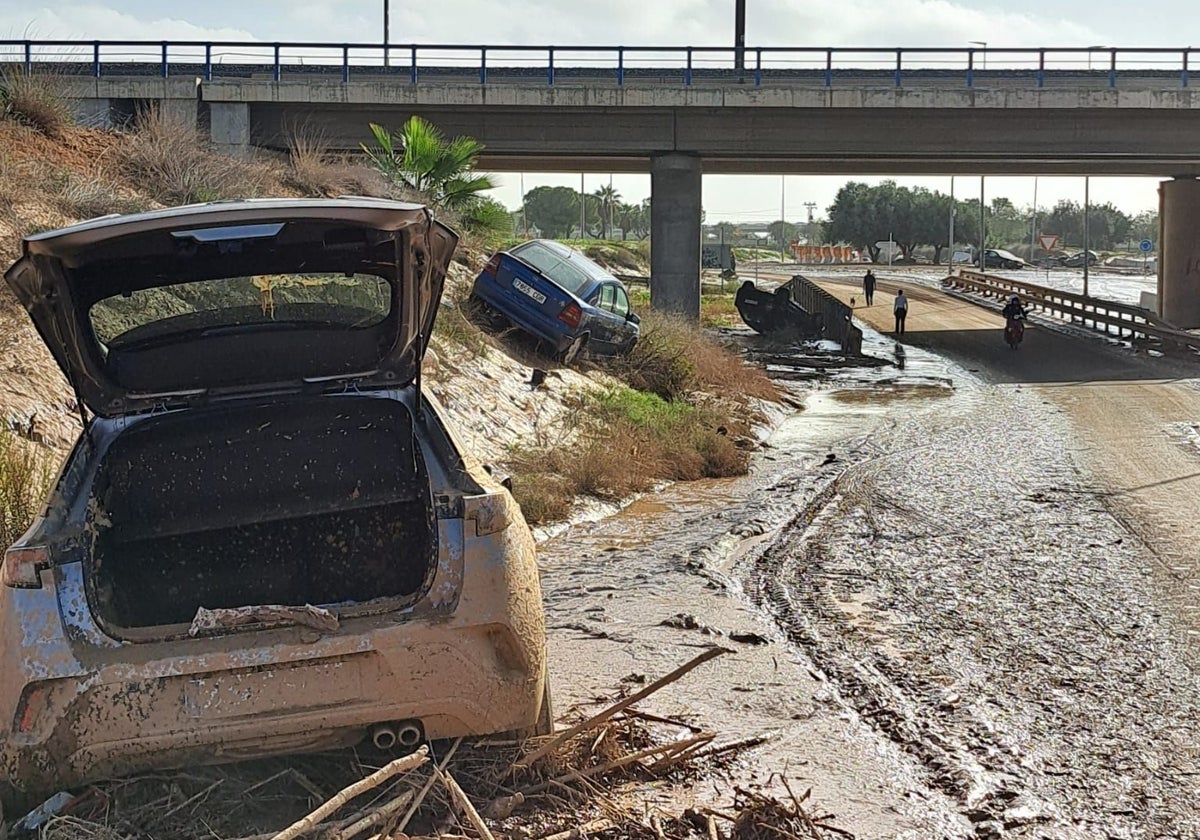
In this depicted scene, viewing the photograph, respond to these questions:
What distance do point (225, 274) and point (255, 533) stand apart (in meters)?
1.05

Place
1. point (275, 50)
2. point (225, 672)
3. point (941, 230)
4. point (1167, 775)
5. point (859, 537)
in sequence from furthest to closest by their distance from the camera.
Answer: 1. point (941, 230)
2. point (275, 50)
3. point (859, 537)
4. point (1167, 775)
5. point (225, 672)

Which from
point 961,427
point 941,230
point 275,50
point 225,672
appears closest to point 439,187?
→ point 961,427

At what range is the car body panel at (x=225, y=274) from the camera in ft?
15.8

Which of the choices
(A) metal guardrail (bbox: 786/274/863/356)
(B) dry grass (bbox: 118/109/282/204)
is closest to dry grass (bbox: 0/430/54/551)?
(B) dry grass (bbox: 118/109/282/204)

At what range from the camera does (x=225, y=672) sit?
4.29 m

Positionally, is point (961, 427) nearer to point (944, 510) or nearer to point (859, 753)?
point (944, 510)

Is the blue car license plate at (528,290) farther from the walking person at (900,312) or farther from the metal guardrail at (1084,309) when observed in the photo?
the walking person at (900,312)

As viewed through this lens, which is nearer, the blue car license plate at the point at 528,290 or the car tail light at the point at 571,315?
the car tail light at the point at 571,315

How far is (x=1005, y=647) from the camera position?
756cm

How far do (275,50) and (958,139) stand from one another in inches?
744

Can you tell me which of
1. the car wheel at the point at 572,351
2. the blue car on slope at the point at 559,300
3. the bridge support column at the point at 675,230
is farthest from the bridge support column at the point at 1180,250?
the car wheel at the point at 572,351

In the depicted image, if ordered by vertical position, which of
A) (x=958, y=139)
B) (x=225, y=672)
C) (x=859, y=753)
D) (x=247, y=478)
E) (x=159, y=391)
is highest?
(x=958, y=139)

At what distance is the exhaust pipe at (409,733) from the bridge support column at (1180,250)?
4590 centimetres

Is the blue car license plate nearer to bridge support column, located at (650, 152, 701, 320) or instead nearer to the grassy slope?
the grassy slope
